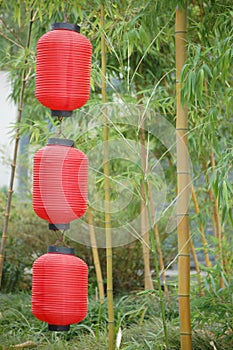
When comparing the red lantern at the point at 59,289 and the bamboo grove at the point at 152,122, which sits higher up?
the bamboo grove at the point at 152,122

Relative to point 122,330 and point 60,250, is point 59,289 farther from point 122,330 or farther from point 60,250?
point 122,330

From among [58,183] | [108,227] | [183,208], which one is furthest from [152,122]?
[58,183]

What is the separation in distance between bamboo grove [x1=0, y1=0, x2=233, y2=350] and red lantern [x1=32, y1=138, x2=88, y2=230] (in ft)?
1.58

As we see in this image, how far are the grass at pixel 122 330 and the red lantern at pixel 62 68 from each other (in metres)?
1.36

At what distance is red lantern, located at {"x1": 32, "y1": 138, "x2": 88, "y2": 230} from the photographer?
2760 mm

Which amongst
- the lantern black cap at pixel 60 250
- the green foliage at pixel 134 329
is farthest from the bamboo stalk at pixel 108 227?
the lantern black cap at pixel 60 250

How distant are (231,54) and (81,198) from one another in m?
0.88

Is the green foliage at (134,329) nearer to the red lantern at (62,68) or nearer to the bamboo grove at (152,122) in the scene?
the bamboo grove at (152,122)

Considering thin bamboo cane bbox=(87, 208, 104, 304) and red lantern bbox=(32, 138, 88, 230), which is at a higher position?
red lantern bbox=(32, 138, 88, 230)

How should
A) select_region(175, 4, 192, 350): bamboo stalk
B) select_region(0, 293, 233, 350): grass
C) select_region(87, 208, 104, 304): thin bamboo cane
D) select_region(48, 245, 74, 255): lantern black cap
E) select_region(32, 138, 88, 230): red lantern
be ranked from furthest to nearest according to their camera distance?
1. select_region(87, 208, 104, 304): thin bamboo cane
2. select_region(0, 293, 233, 350): grass
3. select_region(175, 4, 192, 350): bamboo stalk
4. select_region(48, 245, 74, 255): lantern black cap
5. select_region(32, 138, 88, 230): red lantern

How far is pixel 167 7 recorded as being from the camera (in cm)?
358

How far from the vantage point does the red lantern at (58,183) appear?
2.76m

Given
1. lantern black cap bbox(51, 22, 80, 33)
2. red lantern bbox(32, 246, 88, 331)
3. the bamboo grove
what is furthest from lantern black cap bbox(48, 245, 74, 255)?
lantern black cap bbox(51, 22, 80, 33)

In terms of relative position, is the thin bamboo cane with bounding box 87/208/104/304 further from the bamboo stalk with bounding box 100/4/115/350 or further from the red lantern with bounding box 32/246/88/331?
the red lantern with bounding box 32/246/88/331
